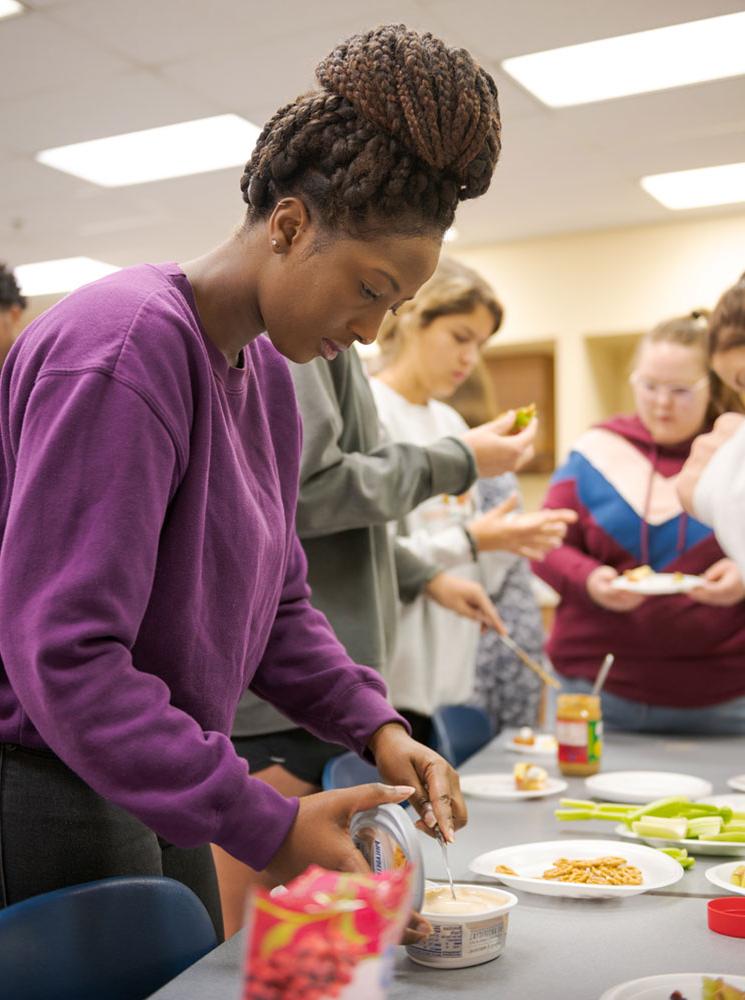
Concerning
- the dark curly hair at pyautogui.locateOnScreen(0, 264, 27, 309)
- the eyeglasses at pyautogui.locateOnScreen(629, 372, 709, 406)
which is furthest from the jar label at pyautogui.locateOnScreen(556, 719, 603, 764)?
the dark curly hair at pyautogui.locateOnScreen(0, 264, 27, 309)

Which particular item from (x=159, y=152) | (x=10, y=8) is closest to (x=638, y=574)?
(x=10, y=8)

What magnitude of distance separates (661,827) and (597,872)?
0.24 m

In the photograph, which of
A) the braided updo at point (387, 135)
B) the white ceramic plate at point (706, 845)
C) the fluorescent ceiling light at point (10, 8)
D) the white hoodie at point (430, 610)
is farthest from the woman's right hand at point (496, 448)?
the fluorescent ceiling light at point (10, 8)

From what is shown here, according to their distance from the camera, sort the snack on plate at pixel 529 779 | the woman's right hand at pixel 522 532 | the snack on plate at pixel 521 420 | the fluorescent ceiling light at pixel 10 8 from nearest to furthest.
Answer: the snack on plate at pixel 529 779 < the snack on plate at pixel 521 420 < the woman's right hand at pixel 522 532 < the fluorescent ceiling light at pixel 10 8

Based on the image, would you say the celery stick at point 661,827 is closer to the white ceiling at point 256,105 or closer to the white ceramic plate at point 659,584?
the white ceramic plate at point 659,584

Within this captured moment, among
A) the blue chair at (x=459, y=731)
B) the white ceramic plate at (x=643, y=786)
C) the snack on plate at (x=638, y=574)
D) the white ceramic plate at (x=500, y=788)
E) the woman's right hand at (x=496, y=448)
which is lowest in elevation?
the blue chair at (x=459, y=731)

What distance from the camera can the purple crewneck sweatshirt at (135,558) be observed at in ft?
2.75

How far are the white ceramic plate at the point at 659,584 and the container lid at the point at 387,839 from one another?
153 cm

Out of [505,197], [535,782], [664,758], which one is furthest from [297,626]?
[505,197]

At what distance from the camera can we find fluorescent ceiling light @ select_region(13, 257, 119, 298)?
21.6 ft

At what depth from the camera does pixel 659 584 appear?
2354 mm

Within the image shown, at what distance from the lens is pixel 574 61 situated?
3.79m

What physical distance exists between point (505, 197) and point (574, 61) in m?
1.61

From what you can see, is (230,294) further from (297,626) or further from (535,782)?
(535,782)
